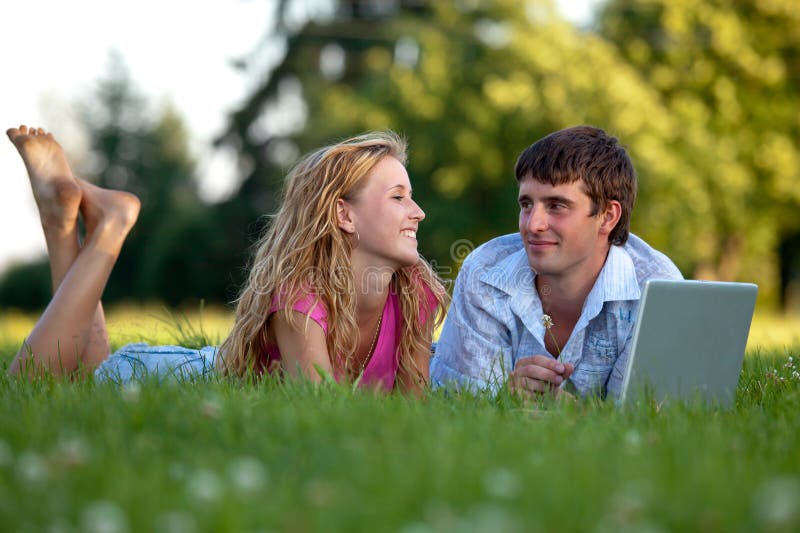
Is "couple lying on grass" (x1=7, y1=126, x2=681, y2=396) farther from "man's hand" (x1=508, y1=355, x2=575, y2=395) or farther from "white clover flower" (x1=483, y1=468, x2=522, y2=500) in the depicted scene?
"white clover flower" (x1=483, y1=468, x2=522, y2=500)

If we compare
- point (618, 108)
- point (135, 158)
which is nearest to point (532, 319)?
point (618, 108)

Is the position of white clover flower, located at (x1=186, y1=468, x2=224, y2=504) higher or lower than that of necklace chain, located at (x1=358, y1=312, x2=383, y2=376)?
higher

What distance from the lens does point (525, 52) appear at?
21.5 meters

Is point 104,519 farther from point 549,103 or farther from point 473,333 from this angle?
point 549,103

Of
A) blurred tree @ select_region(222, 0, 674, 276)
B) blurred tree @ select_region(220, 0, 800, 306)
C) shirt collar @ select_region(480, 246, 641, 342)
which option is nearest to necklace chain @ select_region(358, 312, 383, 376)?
shirt collar @ select_region(480, 246, 641, 342)

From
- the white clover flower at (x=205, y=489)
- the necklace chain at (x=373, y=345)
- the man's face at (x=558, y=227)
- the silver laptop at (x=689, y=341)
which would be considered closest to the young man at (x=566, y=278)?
the man's face at (x=558, y=227)

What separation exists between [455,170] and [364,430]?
21.1 meters

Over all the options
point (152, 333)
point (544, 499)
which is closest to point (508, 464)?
point (544, 499)

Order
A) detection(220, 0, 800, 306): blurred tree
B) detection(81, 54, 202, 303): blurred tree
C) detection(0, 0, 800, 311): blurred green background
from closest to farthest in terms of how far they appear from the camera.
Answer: detection(220, 0, 800, 306): blurred tree → detection(0, 0, 800, 311): blurred green background → detection(81, 54, 202, 303): blurred tree

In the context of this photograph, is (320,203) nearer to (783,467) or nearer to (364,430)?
(364,430)

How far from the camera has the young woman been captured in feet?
14.4

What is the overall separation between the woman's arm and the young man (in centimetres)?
70

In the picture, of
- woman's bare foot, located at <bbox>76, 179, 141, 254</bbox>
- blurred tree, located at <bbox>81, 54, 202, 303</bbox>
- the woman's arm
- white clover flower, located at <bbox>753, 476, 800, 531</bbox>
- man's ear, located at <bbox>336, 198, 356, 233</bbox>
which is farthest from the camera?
blurred tree, located at <bbox>81, 54, 202, 303</bbox>

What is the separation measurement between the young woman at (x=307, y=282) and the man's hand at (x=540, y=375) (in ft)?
2.34
